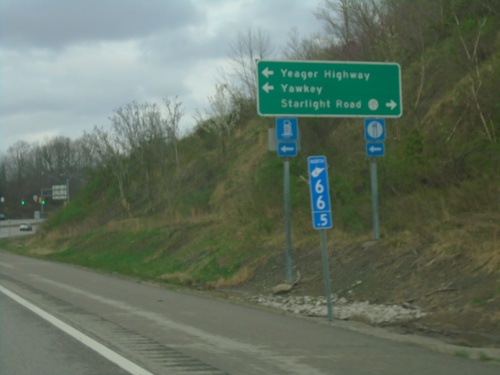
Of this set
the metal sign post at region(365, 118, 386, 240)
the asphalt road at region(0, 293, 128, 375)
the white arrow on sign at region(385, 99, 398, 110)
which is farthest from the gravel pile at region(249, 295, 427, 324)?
the asphalt road at region(0, 293, 128, 375)

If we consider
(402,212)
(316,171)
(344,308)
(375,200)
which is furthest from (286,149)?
(316,171)

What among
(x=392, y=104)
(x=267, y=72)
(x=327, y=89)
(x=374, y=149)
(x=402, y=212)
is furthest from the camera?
(x=402, y=212)

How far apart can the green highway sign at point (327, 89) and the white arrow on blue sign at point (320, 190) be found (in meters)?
4.74

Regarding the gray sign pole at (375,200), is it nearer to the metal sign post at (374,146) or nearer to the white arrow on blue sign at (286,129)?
the metal sign post at (374,146)

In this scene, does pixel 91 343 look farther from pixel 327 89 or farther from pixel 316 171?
pixel 327 89

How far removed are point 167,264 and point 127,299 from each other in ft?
40.5

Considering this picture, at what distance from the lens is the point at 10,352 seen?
37.7 ft

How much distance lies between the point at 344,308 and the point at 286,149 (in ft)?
19.0

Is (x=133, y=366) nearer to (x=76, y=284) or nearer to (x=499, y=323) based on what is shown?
(x=499, y=323)

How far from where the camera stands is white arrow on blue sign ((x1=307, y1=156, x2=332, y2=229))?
50.5ft

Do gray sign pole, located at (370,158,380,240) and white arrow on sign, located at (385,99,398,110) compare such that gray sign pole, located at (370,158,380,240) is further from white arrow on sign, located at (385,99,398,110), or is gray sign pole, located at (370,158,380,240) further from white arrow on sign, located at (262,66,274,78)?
white arrow on sign, located at (262,66,274,78)

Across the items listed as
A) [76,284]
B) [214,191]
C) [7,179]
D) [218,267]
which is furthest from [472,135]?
[7,179]

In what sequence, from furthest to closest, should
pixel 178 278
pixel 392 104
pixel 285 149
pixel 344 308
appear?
pixel 178 278
pixel 285 149
pixel 392 104
pixel 344 308

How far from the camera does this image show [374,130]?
2112 cm
